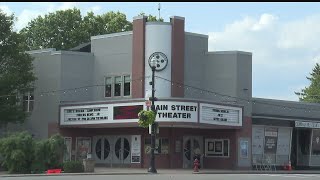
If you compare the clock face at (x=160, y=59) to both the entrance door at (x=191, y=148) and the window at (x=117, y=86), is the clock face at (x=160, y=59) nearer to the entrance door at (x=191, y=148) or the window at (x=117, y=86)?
the window at (x=117, y=86)

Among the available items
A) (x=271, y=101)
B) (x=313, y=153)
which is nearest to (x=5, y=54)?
(x=271, y=101)

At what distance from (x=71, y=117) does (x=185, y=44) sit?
33.5 ft

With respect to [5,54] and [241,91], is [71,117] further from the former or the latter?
[241,91]

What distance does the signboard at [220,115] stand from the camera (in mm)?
41812

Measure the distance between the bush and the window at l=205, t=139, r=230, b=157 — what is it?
12083 mm

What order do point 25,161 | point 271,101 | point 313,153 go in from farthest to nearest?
point 313,153, point 271,101, point 25,161

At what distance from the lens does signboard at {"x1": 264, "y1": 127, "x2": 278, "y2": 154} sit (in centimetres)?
4872

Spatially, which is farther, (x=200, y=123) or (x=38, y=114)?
(x=38, y=114)

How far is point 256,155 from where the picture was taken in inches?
1877

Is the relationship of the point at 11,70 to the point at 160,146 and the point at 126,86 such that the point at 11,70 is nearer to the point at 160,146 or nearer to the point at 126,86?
the point at 126,86

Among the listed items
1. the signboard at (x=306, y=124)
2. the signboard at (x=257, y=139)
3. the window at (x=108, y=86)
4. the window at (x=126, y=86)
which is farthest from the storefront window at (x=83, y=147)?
the signboard at (x=306, y=124)

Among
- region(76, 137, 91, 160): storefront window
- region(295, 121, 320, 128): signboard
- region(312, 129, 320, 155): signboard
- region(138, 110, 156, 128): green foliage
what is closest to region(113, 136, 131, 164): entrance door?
region(76, 137, 91, 160): storefront window

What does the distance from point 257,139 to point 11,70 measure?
20.0 m

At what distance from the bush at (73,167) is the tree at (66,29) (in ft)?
107
